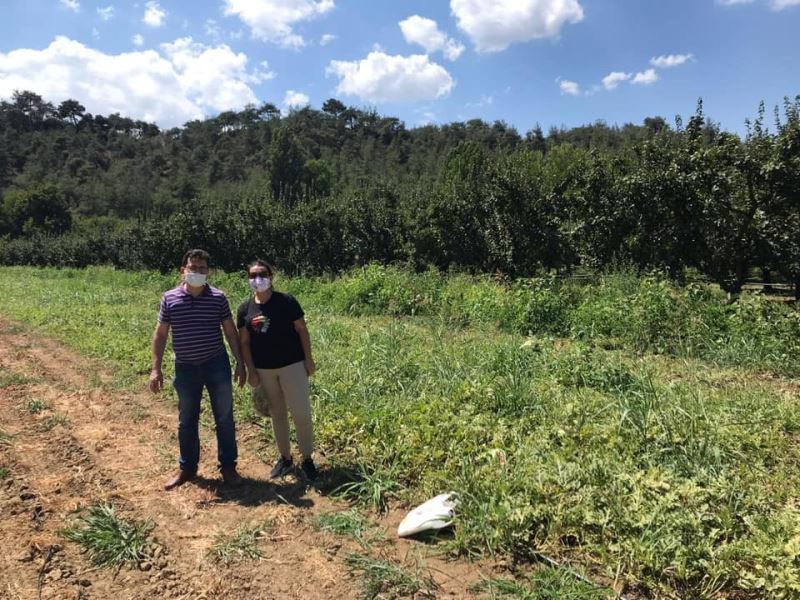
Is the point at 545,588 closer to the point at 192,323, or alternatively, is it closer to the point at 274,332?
the point at 274,332

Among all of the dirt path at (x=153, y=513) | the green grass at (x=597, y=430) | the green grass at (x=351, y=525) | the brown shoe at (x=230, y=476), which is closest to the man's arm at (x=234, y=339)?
the brown shoe at (x=230, y=476)

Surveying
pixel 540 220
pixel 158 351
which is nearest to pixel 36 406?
pixel 158 351

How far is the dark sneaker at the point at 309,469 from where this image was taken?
3975mm

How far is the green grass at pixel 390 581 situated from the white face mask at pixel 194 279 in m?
2.28

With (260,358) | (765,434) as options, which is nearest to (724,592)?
(765,434)

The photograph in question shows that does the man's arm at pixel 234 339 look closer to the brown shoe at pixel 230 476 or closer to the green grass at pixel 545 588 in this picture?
the brown shoe at pixel 230 476

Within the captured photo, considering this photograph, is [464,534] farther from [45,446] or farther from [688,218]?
[688,218]

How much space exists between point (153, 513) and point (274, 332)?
1.50 metres

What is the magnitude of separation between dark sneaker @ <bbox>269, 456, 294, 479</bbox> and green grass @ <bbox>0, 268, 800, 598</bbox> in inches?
15.9

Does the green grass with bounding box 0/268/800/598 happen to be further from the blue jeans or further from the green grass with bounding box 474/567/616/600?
the blue jeans

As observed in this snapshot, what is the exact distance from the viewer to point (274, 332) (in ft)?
12.8

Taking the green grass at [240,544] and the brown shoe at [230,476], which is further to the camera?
the brown shoe at [230,476]

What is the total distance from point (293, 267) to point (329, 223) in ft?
8.05

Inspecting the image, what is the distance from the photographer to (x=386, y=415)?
448 cm
